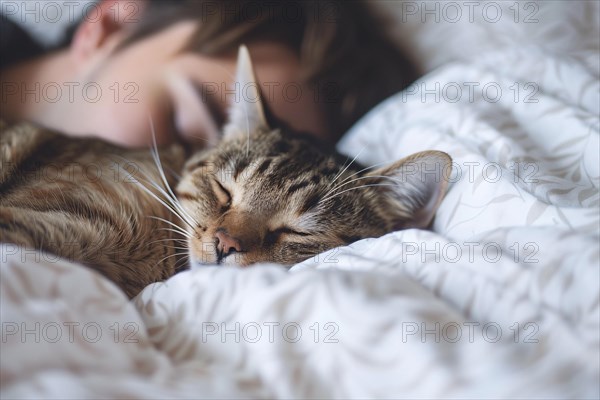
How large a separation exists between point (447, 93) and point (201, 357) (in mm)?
980

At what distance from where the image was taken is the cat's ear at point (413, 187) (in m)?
0.98

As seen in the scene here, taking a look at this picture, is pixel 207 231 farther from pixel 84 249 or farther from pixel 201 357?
pixel 201 357

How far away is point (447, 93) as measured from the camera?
1.27 metres

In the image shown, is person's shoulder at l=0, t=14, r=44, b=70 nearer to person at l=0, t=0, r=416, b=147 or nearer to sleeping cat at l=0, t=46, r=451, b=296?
person at l=0, t=0, r=416, b=147

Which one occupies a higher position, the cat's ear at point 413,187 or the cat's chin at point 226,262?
the cat's ear at point 413,187

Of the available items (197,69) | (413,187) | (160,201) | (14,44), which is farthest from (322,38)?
(14,44)

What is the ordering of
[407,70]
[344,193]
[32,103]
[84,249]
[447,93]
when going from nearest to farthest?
[84,249], [344,193], [447,93], [32,103], [407,70]

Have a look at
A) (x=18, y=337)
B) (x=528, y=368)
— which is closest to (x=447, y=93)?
(x=528, y=368)

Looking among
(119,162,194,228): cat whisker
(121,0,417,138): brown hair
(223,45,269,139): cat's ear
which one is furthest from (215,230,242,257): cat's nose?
(121,0,417,138): brown hair

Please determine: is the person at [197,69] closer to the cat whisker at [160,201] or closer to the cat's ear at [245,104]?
the cat's ear at [245,104]

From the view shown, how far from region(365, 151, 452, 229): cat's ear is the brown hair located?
590mm

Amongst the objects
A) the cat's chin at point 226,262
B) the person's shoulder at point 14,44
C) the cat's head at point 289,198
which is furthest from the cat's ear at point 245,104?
the person's shoulder at point 14,44

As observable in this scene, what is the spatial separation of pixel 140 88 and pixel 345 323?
107 cm

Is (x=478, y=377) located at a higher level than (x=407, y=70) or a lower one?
lower
